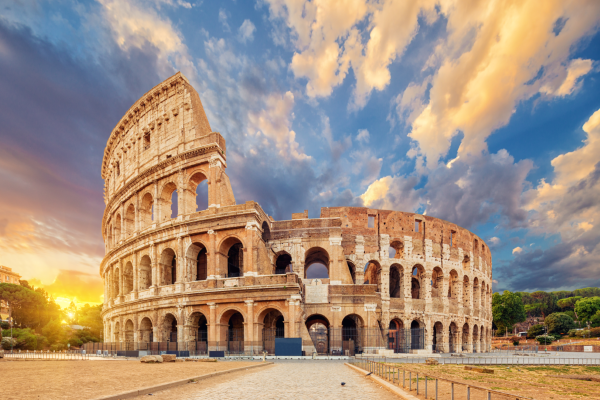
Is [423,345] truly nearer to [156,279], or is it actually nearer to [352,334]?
[352,334]

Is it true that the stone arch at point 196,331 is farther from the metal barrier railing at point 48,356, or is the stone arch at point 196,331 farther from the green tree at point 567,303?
the green tree at point 567,303

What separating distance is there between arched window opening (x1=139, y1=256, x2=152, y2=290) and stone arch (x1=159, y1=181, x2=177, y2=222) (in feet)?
13.7

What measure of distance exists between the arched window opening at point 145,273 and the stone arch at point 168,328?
4146 mm

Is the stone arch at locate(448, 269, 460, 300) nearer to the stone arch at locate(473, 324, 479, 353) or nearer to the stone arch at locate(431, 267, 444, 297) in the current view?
the stone arch at locate(431, 267, 444, 297)

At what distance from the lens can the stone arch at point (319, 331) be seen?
3198cm

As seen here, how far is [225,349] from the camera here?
1006 inches

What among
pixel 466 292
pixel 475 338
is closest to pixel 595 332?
pixel 475 338

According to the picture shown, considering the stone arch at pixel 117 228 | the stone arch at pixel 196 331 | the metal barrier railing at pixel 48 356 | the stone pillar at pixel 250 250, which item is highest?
the stone arch at pixel 117 228

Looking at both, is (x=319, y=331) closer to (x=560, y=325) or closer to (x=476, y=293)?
(x=476, y=293)

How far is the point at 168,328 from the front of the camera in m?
29.0

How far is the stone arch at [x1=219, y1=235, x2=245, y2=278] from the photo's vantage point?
27609mm

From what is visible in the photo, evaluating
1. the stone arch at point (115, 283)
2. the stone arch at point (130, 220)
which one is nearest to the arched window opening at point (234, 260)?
the stone arch at point (130, 220)

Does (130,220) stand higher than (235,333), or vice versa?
(130,220)

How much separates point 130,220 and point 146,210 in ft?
10.2
